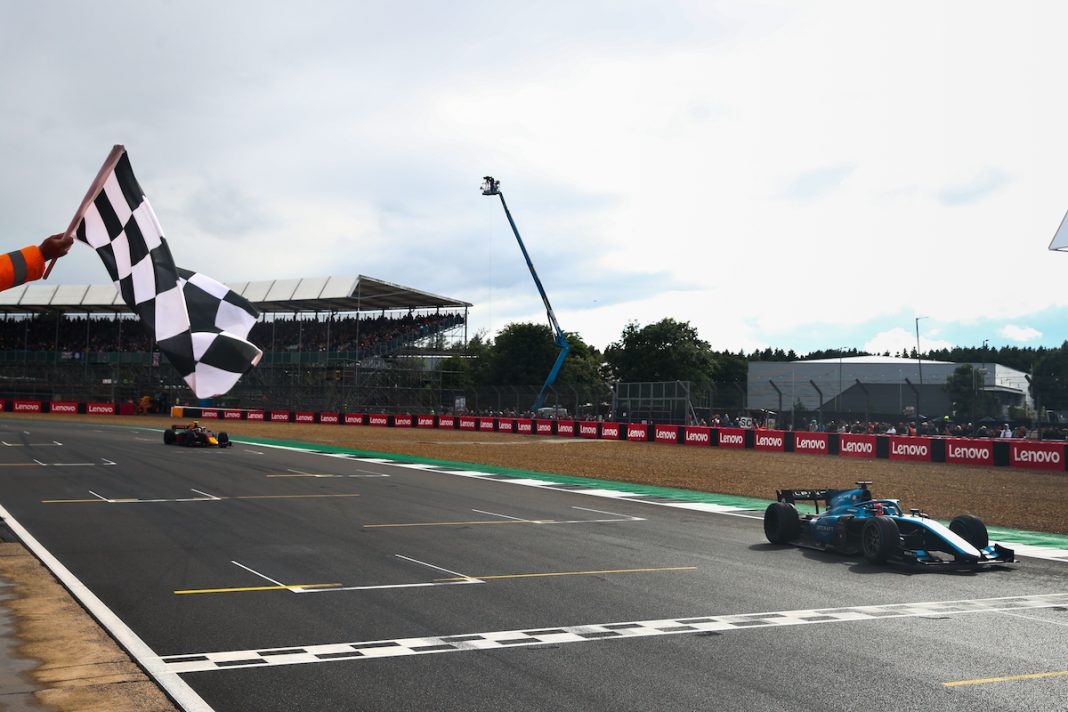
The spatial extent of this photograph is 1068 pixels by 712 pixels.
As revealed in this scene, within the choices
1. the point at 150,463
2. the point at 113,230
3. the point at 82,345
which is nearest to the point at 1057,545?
the point at 113,230

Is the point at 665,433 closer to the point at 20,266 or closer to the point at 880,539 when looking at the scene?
the point at 880,539

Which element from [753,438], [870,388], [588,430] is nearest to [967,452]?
[753,438]

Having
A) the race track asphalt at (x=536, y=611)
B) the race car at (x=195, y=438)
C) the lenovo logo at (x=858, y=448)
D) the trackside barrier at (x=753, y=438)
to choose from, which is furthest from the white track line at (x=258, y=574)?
the lenovo logo at (x=858, y=448)

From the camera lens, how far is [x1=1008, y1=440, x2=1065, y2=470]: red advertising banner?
1077 inches

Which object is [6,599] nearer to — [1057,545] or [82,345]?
[1057,545]

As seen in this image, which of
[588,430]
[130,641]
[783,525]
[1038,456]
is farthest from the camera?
[588,430]

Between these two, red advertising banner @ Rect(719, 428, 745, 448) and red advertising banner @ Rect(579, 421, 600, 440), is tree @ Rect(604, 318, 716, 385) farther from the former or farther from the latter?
red advertising banner @ Rect(719, 428, 745, 448)

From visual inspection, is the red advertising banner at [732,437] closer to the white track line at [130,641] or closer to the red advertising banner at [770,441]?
the red advertising banner at [770,441]

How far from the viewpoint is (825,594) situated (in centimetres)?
988

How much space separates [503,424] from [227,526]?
3925 cm

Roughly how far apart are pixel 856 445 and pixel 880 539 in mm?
22132

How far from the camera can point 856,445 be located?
32594 mm

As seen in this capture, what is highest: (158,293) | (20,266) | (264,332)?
(264,332)

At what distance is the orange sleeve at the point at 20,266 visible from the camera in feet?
11.8
